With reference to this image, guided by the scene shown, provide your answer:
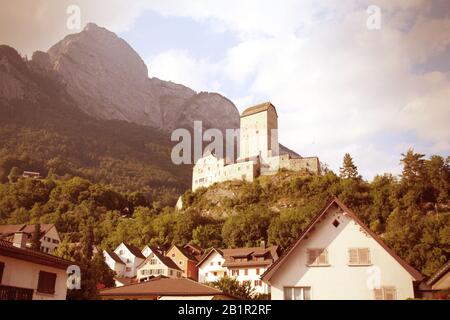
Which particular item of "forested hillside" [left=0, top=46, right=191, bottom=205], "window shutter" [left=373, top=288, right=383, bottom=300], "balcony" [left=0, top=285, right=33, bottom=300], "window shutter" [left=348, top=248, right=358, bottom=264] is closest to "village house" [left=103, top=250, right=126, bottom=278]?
"balcony" [left=0, top=285, right=33, bottom=300]

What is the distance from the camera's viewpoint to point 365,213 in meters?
73.6

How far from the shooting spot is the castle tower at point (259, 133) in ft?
332

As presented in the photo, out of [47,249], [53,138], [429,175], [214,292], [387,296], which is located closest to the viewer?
[387,296]

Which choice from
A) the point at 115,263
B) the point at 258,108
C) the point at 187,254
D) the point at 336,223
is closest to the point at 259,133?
the point at 258,108

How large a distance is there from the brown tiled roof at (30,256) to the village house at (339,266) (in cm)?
952

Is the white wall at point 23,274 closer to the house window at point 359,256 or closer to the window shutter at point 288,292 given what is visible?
the window shutter at point 288,292

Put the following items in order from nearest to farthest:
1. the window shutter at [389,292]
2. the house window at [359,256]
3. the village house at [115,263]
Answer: the window shutter at [389,292] < the house window at [359,256] < the village house at [115,263]

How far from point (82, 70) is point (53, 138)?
7857 cm

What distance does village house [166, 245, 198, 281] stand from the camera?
205 ft

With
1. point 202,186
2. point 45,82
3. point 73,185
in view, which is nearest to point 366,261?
point 202,186

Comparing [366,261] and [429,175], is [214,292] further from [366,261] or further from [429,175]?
[429,175]

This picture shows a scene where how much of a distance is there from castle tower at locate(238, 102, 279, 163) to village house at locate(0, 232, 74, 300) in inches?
3112

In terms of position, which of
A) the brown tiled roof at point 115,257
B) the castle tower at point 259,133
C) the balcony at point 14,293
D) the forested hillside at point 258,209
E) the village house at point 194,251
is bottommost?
the balcony at point 14,293

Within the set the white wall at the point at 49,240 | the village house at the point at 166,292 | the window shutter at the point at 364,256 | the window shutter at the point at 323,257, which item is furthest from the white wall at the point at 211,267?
the window shutter at the point at 364,256
